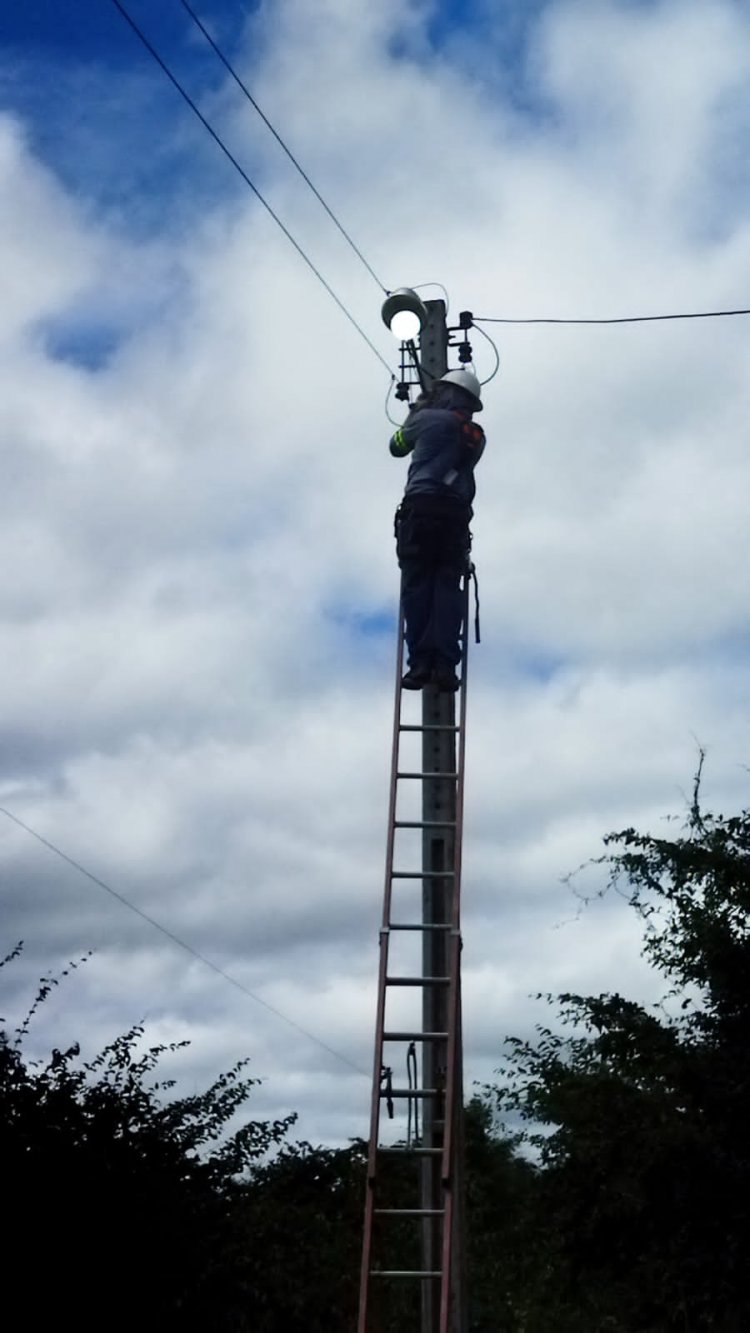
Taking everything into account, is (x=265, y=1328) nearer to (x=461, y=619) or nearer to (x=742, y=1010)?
(x=742, y=1010)

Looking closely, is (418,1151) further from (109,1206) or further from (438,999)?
(109,1206)

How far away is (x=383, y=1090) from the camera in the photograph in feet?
21.1

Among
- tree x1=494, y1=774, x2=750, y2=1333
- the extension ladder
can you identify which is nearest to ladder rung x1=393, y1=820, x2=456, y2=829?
the extension ladder

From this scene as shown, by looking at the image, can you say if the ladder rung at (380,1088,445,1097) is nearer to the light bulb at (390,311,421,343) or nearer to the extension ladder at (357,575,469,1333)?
the extension ladder at (357,575,469,1333)

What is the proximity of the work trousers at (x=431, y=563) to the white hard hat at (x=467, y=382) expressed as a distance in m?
0.63

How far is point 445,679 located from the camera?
7.43 m

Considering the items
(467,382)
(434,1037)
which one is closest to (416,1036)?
(434,1037)

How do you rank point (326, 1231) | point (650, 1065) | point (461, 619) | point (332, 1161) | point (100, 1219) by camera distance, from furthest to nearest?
point (332, 1161) < point (326, 1231) < point (650, 1065) < point (100, 1219) < point (461, 619)

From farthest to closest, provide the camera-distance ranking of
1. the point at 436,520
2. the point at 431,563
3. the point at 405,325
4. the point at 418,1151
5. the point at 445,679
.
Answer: the point at 405,325 < the point at 431,563 < the point at 436,520 < the point at 445,679 < the point at 418,1151

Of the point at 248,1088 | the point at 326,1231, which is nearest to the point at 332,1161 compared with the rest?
the point at 326,1231

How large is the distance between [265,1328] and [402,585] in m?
8.10

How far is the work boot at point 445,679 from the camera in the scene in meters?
7.43

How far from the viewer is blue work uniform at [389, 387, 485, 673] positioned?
25.3ft

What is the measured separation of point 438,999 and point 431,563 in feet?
7.43
